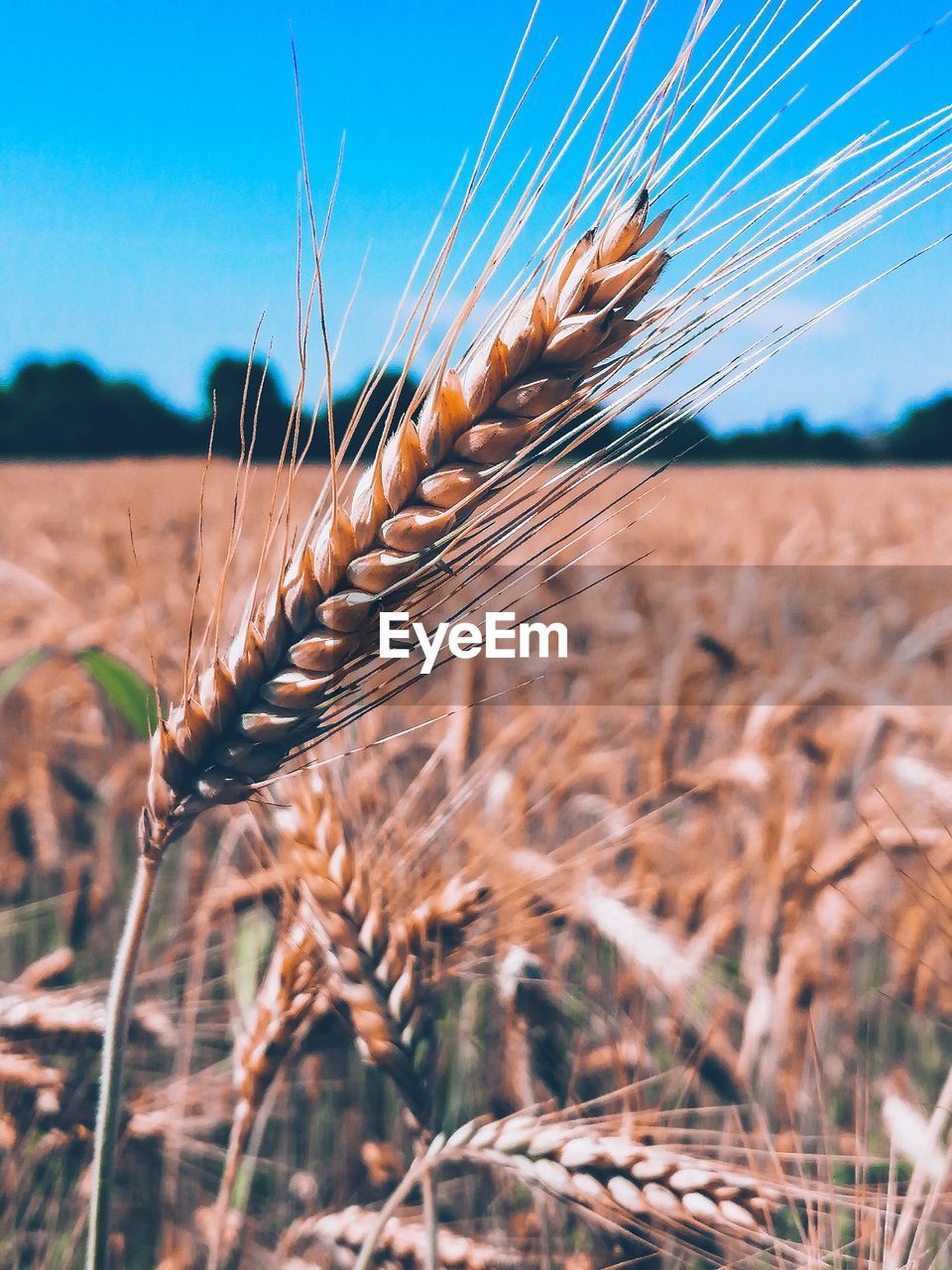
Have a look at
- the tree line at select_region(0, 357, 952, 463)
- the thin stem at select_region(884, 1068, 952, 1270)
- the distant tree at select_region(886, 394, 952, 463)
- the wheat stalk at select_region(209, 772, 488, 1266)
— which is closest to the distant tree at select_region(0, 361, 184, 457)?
the tree line at select_region(0, 357, 952, 463)

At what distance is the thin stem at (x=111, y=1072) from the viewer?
35.1 inches

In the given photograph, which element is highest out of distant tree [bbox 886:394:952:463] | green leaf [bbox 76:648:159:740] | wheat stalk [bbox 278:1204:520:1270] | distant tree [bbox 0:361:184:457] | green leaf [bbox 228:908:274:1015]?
distant tree [bbox 0:361:184:457]

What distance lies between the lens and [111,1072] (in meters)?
0.90

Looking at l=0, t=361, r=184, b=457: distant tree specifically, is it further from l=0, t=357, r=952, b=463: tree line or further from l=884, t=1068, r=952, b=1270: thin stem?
l=884, t=1068, r=952, b=1270: thin stem

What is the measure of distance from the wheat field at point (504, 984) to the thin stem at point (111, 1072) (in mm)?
274

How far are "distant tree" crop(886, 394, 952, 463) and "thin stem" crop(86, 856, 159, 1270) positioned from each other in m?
55.0

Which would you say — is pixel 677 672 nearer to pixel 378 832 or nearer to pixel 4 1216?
pixel 378 832

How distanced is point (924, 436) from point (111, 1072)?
56.5 meters

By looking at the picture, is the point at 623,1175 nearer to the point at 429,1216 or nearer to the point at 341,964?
the point at 429,1216

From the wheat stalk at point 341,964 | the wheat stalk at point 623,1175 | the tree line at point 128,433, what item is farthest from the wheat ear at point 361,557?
the tree line at point 128,433

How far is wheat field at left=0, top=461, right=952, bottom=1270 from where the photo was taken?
1.22 m

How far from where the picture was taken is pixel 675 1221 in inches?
43.0

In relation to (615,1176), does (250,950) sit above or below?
above

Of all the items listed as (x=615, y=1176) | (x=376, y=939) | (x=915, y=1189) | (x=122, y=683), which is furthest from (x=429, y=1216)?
(x=122, y=683)
